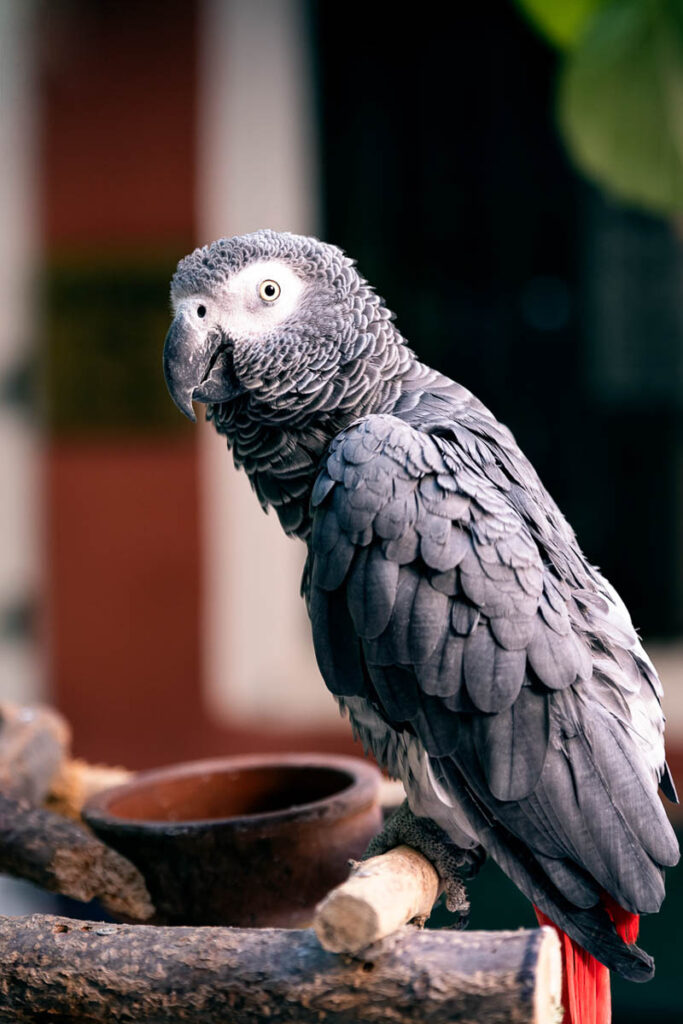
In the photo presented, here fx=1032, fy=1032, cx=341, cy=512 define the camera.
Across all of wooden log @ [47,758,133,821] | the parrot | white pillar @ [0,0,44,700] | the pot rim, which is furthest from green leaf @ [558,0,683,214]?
white pillar @ [0,0,44,700]

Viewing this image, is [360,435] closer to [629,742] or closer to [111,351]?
[629,742]

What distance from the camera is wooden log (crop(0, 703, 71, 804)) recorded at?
95 centimetres

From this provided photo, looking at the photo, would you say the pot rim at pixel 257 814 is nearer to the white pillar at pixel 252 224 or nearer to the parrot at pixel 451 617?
the parrot at pixel 451 617

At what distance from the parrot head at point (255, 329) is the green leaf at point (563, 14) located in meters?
0.66

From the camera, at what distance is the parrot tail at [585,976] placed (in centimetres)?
67

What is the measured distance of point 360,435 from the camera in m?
0.71

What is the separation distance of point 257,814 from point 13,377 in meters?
1.53

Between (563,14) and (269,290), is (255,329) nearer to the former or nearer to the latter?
(269,290)

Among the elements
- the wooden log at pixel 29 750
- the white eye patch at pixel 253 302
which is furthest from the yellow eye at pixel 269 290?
the wooden log at pixel 29 750

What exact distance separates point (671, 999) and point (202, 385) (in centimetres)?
160

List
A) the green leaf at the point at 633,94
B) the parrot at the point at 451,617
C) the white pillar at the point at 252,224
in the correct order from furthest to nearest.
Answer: the white pillar at the point at 252,224 < the green leaf at the point at 633,94 < the parrot at the point at 451,617

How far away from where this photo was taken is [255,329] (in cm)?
75

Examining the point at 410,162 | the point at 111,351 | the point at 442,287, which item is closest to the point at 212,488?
the point at 111,351

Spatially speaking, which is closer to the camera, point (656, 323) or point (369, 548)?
point (369, 548)
